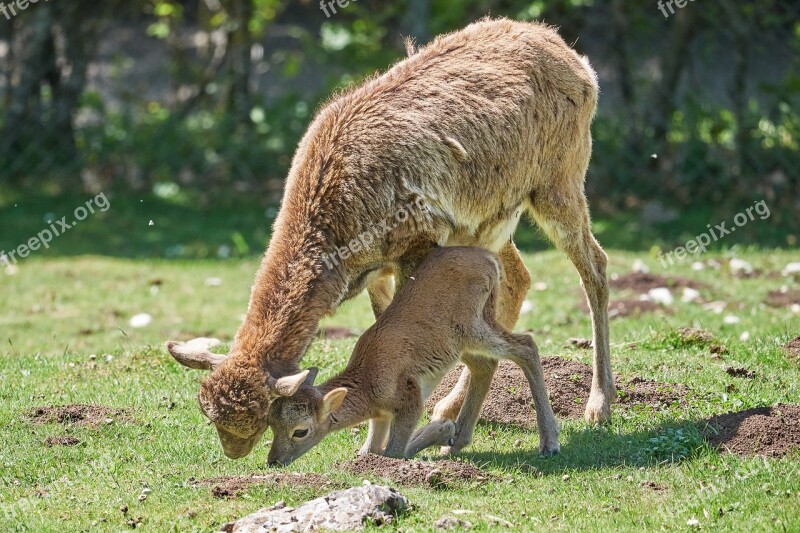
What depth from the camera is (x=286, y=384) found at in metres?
5.96

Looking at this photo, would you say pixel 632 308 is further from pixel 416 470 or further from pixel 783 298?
pixel 416 470

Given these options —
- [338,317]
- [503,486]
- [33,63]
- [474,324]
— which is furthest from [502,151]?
[33,63]

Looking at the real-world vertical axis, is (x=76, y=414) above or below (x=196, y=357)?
below

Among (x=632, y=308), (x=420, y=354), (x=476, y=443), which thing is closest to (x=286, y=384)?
(x=420, y=354)

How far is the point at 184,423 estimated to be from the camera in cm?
727

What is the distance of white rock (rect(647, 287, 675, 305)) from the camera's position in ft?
35.9

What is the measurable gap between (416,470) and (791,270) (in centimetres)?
721

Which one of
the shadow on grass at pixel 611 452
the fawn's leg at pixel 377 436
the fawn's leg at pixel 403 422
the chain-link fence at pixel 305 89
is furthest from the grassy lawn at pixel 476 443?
the chain-link fence at pixel 305 89

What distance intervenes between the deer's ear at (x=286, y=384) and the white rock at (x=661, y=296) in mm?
5690

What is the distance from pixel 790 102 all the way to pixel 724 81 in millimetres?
1326

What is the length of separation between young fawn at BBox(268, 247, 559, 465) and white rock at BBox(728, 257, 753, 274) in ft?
19.3

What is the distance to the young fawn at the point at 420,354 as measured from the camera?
657cm

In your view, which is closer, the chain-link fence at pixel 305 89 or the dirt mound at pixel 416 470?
the dirt mound at pixel 416 470

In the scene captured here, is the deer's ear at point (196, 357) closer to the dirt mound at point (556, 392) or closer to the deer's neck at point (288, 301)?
the deer's neck at point (288, 301)
